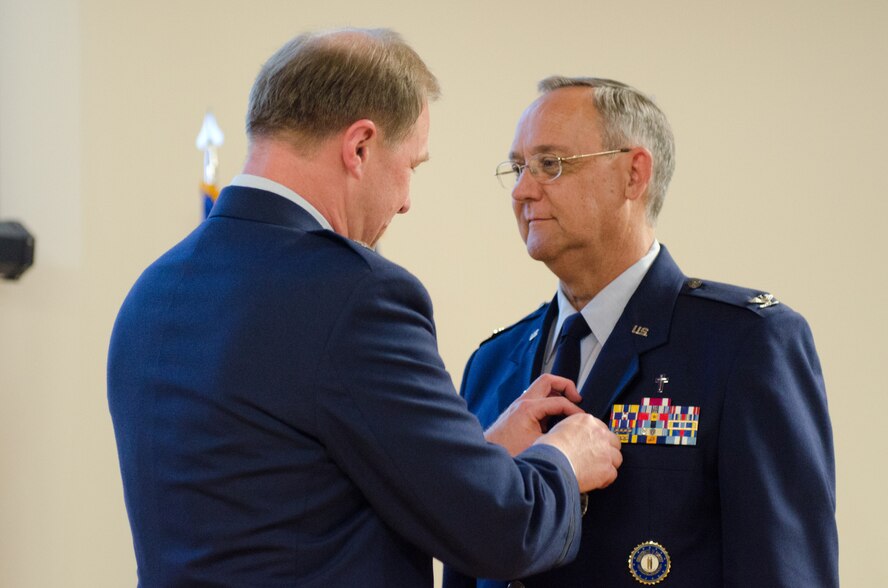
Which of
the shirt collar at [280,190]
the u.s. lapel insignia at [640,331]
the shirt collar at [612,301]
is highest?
the shirt collar at [280,190]

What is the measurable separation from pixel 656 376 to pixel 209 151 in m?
2.30

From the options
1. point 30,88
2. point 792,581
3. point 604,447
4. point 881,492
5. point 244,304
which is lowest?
point 881,492

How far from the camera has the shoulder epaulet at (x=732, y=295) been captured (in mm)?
1843

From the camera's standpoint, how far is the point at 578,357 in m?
2.00

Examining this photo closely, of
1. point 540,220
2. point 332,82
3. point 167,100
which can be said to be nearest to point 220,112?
point 167,100

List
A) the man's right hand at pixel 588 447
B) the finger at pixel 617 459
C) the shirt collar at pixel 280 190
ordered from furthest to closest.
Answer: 1. the finger at pixel 617 459
2. the man's right hand at pixel 588 447
3. the shirt collar at pixel 280 190

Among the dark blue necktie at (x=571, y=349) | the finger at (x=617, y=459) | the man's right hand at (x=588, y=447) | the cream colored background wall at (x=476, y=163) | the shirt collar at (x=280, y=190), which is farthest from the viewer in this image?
the cream colored background wall at (x=476, y=163)

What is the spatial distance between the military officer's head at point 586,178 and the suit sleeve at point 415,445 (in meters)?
0.64

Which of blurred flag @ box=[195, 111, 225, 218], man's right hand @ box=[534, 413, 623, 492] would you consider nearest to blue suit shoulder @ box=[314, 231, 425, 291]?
man's right hand @ box=[534, 413, 623, 492]

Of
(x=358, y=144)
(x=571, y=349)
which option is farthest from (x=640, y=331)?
(x=358, y=144)

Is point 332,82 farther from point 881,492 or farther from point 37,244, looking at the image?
point 881,492

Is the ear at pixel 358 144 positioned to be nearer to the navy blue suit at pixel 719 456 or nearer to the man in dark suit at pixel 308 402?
the man in dark suit at pixel 308 402


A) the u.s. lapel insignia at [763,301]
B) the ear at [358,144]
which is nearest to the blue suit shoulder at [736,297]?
the u.s. lapel insignia at [763,301]

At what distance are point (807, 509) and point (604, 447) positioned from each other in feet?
1.07
